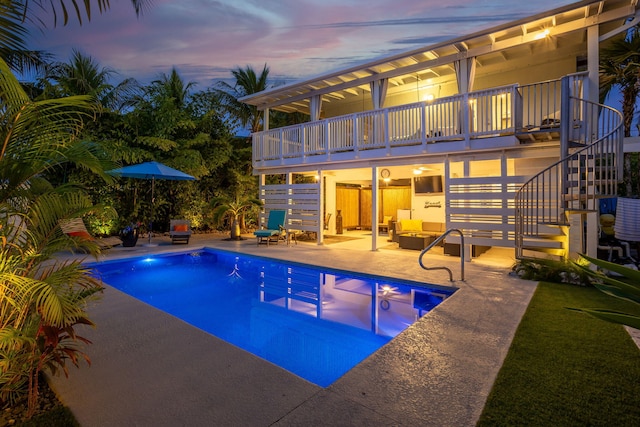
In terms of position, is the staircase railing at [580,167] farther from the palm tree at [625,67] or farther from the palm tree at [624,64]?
the palm tree at [624,64]

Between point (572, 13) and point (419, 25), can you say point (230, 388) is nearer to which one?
point (572, 13)

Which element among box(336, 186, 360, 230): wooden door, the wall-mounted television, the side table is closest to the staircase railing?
the side table

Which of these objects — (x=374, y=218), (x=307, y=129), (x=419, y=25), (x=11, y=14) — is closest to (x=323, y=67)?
(x=419, y=25)

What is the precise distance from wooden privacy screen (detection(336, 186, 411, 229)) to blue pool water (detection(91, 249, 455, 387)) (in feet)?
26.0

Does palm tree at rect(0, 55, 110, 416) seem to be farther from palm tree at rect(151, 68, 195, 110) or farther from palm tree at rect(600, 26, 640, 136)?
palm tree at rect(600, 26, 640, 136)

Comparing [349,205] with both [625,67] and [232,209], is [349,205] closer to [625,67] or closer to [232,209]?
[232,209]

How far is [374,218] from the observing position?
32.5 ft

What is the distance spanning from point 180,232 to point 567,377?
1034cm

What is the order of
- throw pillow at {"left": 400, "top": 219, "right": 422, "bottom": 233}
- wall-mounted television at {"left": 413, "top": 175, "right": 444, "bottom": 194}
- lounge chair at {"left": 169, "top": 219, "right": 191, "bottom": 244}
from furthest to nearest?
wall-mounted television at {"left": 413, "top": 175, "right": 444, "bottom": 194}
throw pillow at {"left": 400, "top": 219, "right": 422, "bottom": 233}
lounge chair at {"left": 169, "top": 219, "right": 191, "bottom": 244}

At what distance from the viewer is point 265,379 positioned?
2604 millimetres

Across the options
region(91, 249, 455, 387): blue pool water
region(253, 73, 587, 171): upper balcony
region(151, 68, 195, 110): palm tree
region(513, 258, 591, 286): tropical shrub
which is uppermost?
region(151, 68, 195, 110): palm tree

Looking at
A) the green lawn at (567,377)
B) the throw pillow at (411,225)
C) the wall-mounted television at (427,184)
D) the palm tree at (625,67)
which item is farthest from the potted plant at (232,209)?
the palm tree at (625,67)

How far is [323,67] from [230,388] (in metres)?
45.2

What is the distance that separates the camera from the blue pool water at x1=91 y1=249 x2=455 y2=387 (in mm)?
3928
